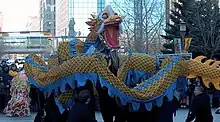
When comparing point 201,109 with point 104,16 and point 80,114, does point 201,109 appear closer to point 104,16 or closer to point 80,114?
point 104,16

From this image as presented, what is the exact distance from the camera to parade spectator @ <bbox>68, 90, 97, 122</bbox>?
7.96m

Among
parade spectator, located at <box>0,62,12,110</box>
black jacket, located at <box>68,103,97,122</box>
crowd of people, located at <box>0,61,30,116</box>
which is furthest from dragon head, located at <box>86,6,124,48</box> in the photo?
parade spectator, located at <box>0,62,12,110</box>

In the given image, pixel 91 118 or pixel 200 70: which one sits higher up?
pixel 200 70

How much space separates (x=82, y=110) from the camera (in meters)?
7.97

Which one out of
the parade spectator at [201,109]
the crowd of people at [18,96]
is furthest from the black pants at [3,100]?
the parade spectator at [201,109]

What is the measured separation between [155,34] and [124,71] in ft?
123

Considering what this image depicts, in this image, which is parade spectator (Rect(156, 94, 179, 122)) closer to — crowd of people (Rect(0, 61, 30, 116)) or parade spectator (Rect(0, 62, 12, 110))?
crowd of people (Rect(0, 61, 30, 116))

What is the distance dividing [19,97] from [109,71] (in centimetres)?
1196

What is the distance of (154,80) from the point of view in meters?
8.66

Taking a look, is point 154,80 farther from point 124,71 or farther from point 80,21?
point 80,21

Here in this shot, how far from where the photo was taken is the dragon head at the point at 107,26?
909 cm

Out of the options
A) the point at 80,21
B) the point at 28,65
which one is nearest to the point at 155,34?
the point at 28,65

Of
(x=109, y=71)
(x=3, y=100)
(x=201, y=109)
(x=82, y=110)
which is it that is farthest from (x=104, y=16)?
(x=3, y=100)

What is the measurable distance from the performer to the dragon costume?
381 inches
